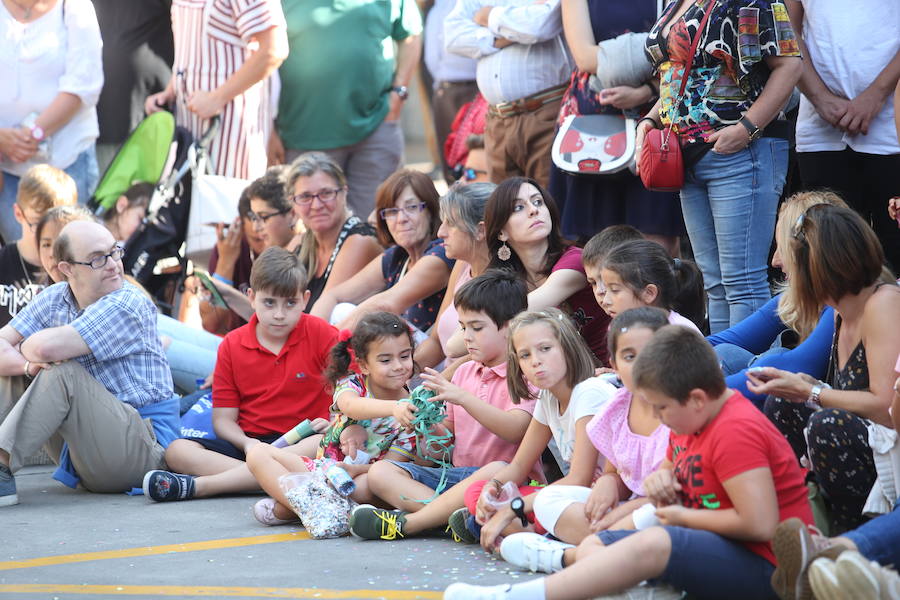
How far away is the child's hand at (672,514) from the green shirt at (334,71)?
4.88 m

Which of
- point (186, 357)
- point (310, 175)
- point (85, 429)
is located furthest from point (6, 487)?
point (310, 175)

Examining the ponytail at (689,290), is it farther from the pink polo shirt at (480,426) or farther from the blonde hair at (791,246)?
the pink polo shirt at (480,426)

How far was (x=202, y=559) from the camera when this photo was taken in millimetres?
4250

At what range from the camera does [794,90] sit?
5.29m

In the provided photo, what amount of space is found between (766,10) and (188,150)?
3906mm

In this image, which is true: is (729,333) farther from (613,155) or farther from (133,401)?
(133,401)

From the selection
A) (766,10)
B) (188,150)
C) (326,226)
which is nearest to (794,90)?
(766,10)

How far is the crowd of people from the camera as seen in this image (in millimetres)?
3441

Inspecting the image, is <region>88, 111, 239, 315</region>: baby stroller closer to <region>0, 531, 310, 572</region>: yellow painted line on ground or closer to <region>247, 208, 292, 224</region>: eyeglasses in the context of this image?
<region>247, 208, 292, 224</region>: eyeglasses

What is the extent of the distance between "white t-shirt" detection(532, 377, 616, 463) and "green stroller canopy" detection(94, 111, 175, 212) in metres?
4.07

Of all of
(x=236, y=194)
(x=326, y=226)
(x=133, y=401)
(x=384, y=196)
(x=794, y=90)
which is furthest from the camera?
(x=236, y=194)

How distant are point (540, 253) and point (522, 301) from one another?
1.79 feet

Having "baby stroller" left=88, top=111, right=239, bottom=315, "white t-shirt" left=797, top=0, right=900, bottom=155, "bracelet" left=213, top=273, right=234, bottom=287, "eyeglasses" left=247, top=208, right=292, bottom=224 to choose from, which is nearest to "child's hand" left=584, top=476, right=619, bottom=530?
"white t-shirt" left=797, top=0, right=900, bottom=155

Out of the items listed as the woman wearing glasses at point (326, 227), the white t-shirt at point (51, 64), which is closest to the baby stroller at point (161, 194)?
the white t-shirt at point (51, 64)
